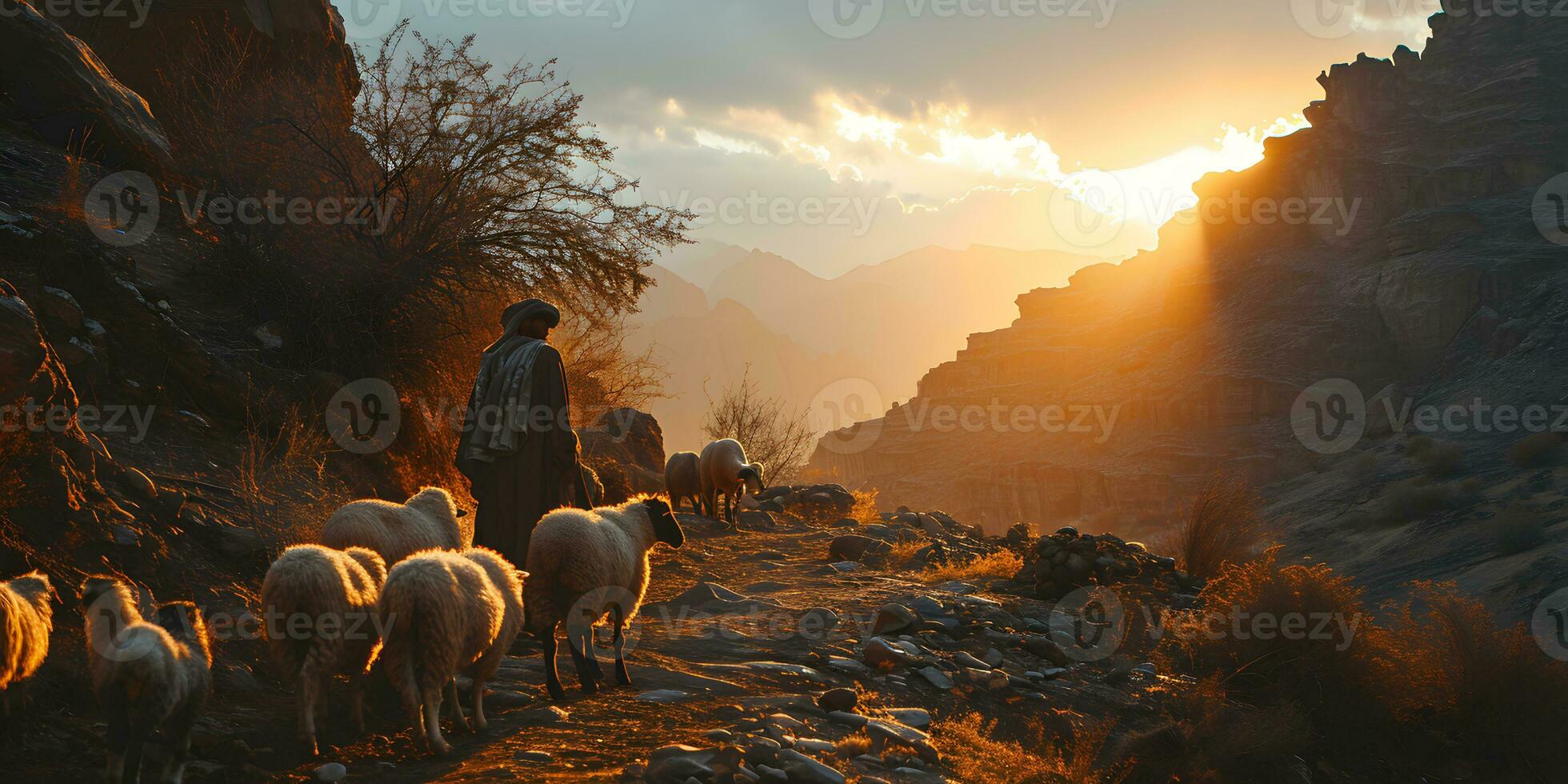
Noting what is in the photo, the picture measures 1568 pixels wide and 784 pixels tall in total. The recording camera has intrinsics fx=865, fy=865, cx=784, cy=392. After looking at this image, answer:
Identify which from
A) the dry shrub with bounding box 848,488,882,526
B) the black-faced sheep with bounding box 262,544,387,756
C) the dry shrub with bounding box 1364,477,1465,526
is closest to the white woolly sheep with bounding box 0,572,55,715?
the black-faced sheep with bounding box 262,544,387,756

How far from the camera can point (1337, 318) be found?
3233 inches

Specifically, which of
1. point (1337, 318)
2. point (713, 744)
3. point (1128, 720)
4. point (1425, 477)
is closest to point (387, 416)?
point (713, 744)

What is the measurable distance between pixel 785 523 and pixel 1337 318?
83755 millimetres

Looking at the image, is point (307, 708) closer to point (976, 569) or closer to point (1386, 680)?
point (1386, 680)

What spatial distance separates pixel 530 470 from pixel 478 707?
98.4 inches

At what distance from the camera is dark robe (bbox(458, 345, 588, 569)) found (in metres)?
6.86

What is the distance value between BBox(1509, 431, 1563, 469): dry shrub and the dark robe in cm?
4794

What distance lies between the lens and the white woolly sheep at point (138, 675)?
3.42 m

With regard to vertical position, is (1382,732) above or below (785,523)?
below

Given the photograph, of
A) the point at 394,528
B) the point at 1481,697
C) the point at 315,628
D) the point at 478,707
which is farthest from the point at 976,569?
the point at 315,628

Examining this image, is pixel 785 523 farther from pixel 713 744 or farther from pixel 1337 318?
pixel 1337 318

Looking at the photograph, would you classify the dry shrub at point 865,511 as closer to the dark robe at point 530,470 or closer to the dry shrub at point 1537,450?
the dark robe at point 530,470

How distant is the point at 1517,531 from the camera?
1086 inches

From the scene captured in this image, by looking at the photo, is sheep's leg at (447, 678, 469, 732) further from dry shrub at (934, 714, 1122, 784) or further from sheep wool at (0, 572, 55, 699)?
dry shrub at (934, 714, 1122, 784)
